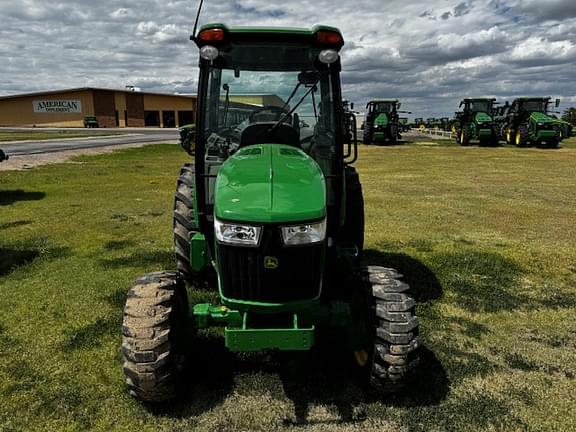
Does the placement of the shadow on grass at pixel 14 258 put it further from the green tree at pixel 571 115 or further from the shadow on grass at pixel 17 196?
the green tree at pixel 571 115

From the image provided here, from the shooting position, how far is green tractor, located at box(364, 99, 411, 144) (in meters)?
30.1

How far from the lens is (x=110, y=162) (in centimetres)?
1931

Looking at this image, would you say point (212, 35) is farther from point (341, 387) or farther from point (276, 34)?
point (341, 387)

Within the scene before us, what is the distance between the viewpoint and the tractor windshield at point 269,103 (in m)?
4.20

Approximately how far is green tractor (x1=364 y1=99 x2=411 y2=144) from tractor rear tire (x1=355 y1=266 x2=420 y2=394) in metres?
27.5

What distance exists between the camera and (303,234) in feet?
10.7

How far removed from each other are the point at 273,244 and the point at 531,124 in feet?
91.8

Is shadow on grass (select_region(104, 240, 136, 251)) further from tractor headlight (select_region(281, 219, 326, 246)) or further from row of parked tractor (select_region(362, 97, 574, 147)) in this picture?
row of parked tractor (select_region(362, 97, 574, 147))

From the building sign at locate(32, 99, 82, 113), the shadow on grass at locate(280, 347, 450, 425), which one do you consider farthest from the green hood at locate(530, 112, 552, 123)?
the building sign at locate(32, 99, 82, 113)

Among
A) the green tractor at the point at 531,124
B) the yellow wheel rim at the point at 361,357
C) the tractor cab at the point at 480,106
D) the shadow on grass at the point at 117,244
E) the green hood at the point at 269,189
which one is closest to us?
the green hood at the point at 269,189

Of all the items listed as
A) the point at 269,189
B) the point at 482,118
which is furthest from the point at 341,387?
the point at 482,118

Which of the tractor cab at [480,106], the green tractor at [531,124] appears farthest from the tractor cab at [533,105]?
the tractor cab at [480,106]

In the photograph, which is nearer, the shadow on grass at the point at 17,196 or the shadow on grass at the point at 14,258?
the shadow on grass at the point at 14,258

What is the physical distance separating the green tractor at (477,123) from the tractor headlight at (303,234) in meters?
27.6
